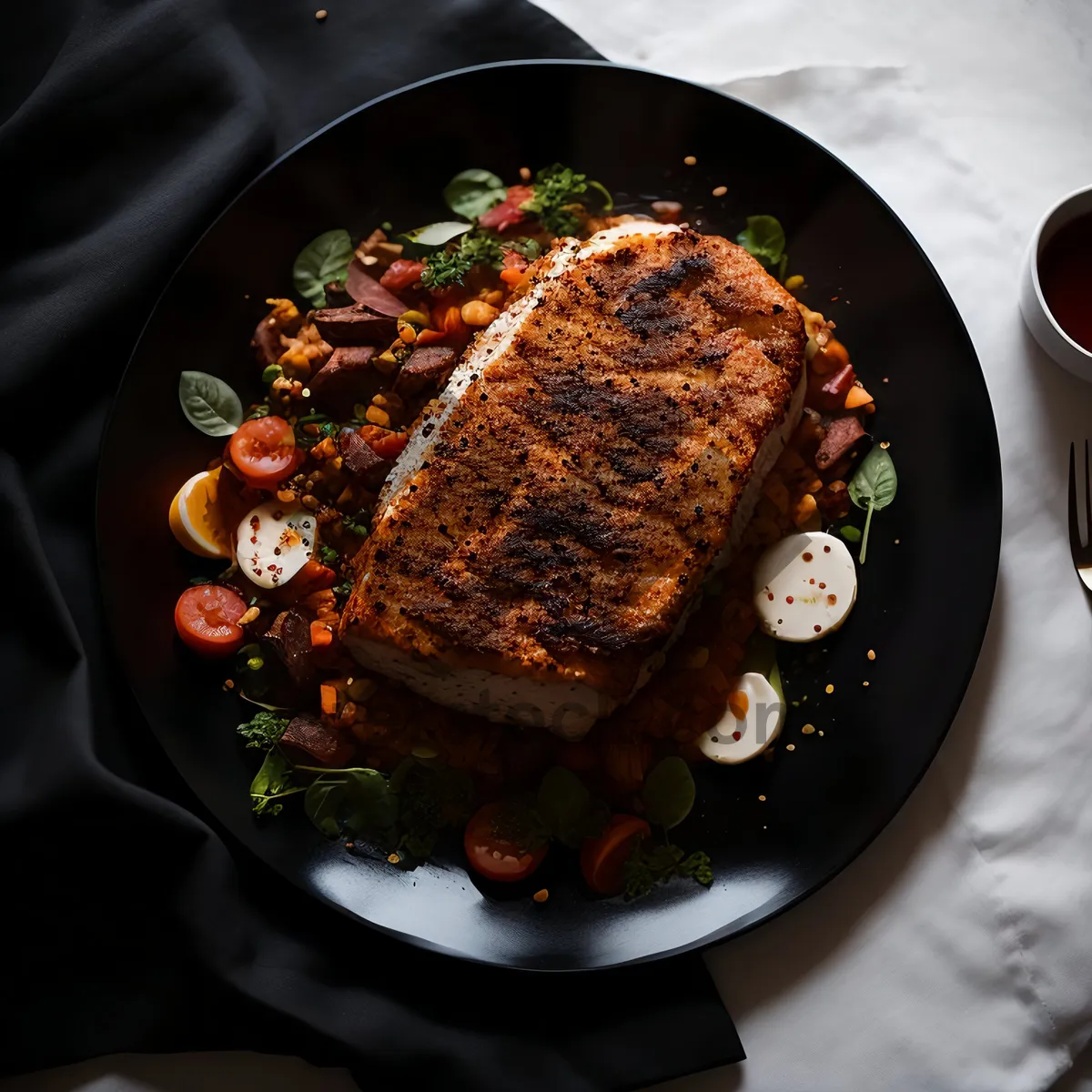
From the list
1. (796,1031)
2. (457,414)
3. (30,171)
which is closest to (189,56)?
(30,171)

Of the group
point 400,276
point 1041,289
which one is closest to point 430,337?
point 400,276

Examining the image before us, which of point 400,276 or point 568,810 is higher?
point 400,276

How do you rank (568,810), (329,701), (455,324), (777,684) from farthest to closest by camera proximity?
(455,324) < (777,684) < (329,701) < (568,810)

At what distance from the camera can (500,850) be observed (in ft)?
13.3

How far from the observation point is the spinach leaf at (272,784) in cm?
410

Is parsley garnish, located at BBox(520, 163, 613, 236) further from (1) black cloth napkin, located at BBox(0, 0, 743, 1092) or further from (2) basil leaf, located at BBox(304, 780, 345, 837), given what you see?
(2) basil leaf, located at BBox(304, 780, 345, 837)

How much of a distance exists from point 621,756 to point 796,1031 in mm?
1307

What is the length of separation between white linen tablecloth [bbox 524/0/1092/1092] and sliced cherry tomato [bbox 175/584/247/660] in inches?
92.4

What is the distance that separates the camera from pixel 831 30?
479cm

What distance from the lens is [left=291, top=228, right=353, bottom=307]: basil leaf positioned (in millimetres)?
4555

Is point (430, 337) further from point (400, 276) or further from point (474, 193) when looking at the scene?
point (474, 193)

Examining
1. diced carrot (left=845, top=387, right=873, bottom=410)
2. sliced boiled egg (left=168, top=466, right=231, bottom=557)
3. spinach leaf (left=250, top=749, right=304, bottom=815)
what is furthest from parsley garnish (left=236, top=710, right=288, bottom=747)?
diced carrot (left=845, top=387, right=873, bottom=410)

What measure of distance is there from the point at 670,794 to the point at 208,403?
2506 millimetres

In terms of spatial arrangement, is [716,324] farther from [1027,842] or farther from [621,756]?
[1027,842]
